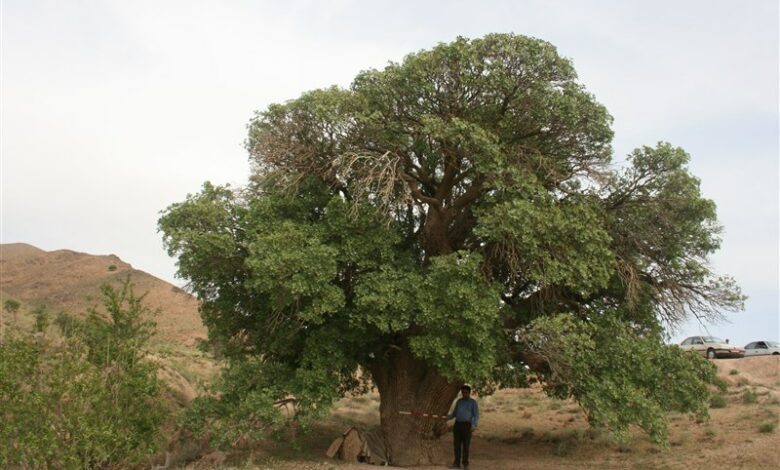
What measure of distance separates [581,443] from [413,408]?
6.03 m

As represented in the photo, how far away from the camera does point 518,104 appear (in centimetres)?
1528

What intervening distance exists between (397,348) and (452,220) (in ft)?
10.7

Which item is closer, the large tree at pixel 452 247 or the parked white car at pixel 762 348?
the large tree at pixel 452 247

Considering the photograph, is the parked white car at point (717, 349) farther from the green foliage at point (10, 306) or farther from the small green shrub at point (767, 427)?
the green foliage at point (10, 306)

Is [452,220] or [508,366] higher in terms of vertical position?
[452,220]

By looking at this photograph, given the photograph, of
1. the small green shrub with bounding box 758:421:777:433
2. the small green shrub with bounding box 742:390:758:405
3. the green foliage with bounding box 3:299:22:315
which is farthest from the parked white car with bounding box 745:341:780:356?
the green foliage with bounding box 3:299:22:315

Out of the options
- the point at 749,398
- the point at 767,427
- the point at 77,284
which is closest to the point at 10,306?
the point at 77,284

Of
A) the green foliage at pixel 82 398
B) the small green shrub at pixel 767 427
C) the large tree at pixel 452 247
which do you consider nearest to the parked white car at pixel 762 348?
the small green shrub at pixel 767 427

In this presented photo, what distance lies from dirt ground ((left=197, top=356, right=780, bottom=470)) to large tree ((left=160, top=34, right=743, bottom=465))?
5.29 ft

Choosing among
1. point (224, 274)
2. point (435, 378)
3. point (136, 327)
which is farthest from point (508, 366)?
point (136, 327)

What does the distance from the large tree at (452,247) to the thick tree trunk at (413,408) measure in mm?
50

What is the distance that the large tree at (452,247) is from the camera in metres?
13.9

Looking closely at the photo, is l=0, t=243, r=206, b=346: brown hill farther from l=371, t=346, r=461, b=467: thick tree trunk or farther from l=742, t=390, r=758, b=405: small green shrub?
l=742, t=390, r=758, b=405: small green shrub

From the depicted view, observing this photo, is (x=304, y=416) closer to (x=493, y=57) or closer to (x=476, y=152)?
(x=476, y=152)
